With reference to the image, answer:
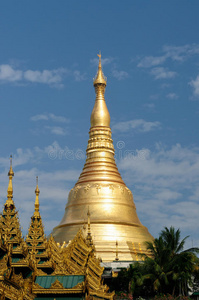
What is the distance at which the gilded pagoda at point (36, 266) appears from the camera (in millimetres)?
18578

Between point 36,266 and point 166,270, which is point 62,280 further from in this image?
point 166,270

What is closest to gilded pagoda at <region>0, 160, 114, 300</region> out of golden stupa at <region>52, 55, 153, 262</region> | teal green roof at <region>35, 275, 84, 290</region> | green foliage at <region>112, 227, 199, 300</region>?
teal green roof at <region>35, 275, 84, 290</region>

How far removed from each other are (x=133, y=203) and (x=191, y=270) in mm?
26297

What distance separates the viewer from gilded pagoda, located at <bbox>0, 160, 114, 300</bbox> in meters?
18.6

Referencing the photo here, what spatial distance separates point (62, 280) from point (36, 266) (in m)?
3.96

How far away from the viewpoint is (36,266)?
23.7m

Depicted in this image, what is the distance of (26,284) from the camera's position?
68.2 ft

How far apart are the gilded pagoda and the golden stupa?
1439 centimetres

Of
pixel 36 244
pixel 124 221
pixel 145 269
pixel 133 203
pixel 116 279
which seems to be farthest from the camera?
pixel 133 203

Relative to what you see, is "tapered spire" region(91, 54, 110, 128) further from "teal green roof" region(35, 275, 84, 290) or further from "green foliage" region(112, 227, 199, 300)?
"teal green roof" region(35, 275, 84, 290)

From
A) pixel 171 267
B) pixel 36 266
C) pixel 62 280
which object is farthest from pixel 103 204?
pixel 62 280

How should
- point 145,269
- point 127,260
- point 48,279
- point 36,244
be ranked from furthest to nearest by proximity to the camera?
point 127,260 → point 145,269 → point 36,244 → point 48,279

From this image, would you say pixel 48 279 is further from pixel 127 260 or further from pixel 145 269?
pixel 127 260

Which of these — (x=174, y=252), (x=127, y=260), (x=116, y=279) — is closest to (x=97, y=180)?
(x=127, y=260)
